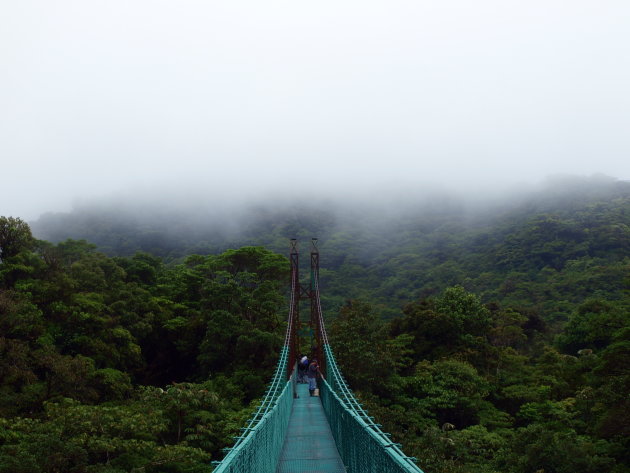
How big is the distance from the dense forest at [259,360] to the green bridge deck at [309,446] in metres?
1.92

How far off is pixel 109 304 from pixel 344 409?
42.1 feet

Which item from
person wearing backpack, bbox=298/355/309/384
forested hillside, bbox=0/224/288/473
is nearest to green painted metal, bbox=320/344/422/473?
forested hillside, bbox=0/224/288/473

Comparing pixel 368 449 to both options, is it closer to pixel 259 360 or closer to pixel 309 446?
pixel 309 446

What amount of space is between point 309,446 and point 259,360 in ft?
31.1

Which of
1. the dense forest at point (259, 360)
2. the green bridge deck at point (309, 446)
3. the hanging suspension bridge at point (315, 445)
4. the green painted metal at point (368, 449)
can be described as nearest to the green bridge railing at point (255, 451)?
the hanging suspension bridge at point (315, 445)

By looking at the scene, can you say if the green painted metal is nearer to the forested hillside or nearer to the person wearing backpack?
the forested hillside

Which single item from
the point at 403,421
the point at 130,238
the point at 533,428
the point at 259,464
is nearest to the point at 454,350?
the point at 403,421

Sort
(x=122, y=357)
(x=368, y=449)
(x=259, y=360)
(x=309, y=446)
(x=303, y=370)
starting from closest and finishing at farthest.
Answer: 1. (x=368, y=449)
2. (x=309, y=446)
3. (x=303, y=370)
4. (x=122, y=357)
5. (x=259, y=360)

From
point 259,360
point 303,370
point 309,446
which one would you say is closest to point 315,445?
point 309,446

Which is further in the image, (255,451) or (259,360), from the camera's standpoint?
(259,360)

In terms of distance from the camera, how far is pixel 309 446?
5.48 metres

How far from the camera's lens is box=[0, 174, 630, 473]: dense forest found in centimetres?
Answer: 820

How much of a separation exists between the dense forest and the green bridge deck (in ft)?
6.29

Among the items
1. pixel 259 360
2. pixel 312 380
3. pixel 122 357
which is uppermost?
pixel 312 380
